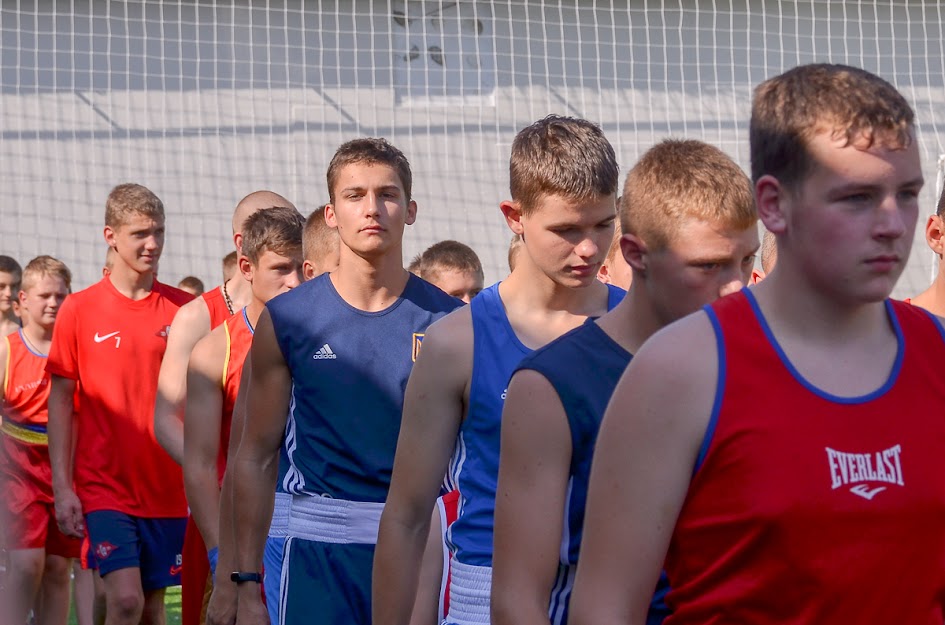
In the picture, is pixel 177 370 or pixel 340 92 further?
pixel 340 92

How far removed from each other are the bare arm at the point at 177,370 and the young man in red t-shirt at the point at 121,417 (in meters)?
0.93

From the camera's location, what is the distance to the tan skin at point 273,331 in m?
4.18

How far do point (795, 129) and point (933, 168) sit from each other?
12.0 m

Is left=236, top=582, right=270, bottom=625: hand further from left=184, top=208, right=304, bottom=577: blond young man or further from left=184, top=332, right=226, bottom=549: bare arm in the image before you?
left=184, top=208, right=304, bottom=577: blond young man

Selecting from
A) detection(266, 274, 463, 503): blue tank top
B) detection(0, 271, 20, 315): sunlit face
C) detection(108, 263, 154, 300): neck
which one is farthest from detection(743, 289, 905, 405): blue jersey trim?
detection(0, 271, 20, 315): sunlit face

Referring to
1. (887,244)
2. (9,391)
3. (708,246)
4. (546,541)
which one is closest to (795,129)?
(887,244)

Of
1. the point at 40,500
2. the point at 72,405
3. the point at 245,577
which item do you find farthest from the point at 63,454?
the point at 245,577

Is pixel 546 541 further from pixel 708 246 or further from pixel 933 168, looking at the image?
pixel 933 168

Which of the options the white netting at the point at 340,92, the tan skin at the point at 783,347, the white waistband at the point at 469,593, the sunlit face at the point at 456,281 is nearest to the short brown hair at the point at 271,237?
the sunlit face at the point at 456,281

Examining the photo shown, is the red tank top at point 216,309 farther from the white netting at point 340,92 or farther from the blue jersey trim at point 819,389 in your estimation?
the white netting at point 340,92

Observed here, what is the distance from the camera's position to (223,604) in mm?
4285

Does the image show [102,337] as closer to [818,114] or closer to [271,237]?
[271,237]

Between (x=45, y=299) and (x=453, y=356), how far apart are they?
5781 millimetres

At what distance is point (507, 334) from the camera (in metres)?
2.95
